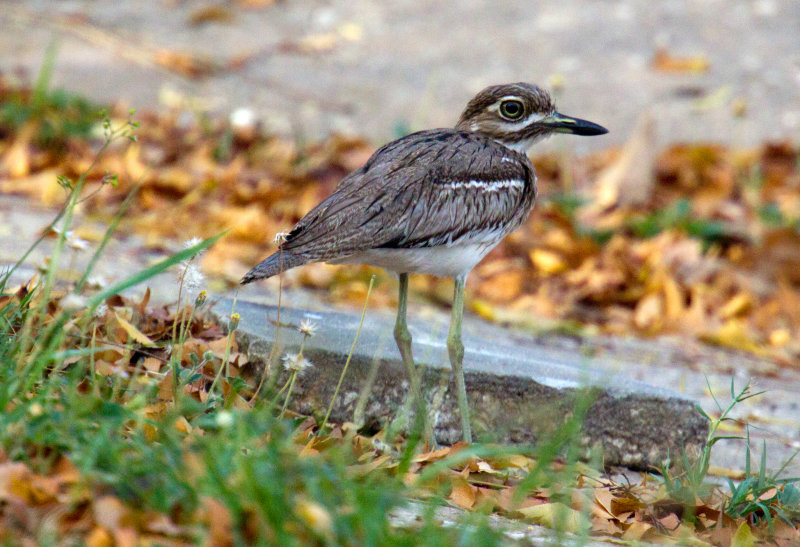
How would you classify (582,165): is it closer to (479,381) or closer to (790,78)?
(790,78)

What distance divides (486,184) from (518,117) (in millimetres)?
517

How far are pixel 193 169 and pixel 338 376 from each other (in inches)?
165

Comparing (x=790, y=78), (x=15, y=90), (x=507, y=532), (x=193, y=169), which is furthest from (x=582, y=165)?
(x=507, y=532)

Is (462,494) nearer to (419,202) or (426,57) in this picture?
(419,202)

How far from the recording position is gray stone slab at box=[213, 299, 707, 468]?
357cm

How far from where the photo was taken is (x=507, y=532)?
2600mm

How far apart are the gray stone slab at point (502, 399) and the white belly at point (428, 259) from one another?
0.32 m

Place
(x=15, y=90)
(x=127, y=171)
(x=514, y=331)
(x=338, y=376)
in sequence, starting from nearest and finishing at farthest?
1. (x=338, y=376)
2. (x=514, y=331)
3. (x=127, y=171)
4. (x=15, y=90)

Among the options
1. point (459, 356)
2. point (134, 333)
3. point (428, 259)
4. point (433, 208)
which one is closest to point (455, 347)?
point (459, 356)

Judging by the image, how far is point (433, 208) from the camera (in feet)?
11.7

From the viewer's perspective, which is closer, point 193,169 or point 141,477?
point 141,477

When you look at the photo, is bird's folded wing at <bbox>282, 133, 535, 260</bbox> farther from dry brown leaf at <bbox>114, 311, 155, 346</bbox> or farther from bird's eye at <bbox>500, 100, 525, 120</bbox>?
dry brown leaf at <bbox>114, 311, 155, 346</bbox>

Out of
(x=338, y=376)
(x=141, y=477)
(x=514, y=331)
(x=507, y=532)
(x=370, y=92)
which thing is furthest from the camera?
(x=370, y=92)

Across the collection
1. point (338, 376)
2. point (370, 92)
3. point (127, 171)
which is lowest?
point (338, 376)
